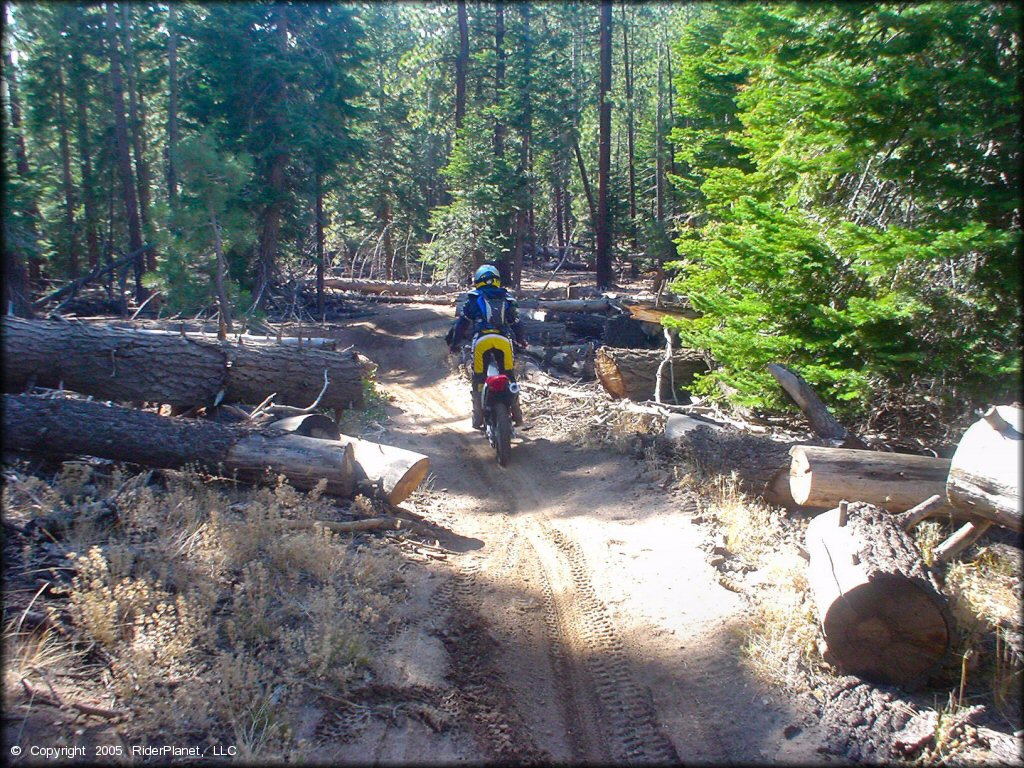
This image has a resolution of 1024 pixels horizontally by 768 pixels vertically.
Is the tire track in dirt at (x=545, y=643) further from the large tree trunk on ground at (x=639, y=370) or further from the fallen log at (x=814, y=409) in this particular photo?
the large tree trunk on ground at (x=639, y=370)

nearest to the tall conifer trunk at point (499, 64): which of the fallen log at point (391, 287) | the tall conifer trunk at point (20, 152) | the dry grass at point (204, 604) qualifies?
the fallen log at point (391, 287)

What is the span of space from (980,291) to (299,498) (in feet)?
20.4

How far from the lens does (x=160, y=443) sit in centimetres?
628

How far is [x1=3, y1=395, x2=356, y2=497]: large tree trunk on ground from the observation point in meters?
6.13

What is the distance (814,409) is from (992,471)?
104 inches

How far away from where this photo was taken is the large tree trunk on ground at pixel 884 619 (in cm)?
411

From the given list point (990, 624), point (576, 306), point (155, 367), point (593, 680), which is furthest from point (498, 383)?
point (576, 306)

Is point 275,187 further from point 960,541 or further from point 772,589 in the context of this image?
point 960,541

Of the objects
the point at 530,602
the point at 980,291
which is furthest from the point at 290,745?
the point at 980,291

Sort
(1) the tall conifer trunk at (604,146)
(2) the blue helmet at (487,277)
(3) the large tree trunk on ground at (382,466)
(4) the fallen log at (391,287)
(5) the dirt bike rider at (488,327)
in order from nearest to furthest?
(3) the large tree trunk on ground at (382,466) → (5) the dirt bike rider at (488,327) → (2) the blue helmet at (487,277) → (1) the tall conifer trunk at (604,146) → (4) the fallen log at (391,287)

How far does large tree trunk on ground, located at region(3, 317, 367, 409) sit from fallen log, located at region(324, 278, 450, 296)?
1688 centimetres

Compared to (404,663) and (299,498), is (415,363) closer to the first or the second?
(299,498)

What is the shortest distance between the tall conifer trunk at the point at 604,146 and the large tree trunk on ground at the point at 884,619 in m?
22.2

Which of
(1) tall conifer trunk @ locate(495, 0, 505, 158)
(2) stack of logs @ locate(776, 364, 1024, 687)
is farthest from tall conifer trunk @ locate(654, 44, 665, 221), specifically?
(2) stack of logs @ locate(776, 364, 1024, 687)
